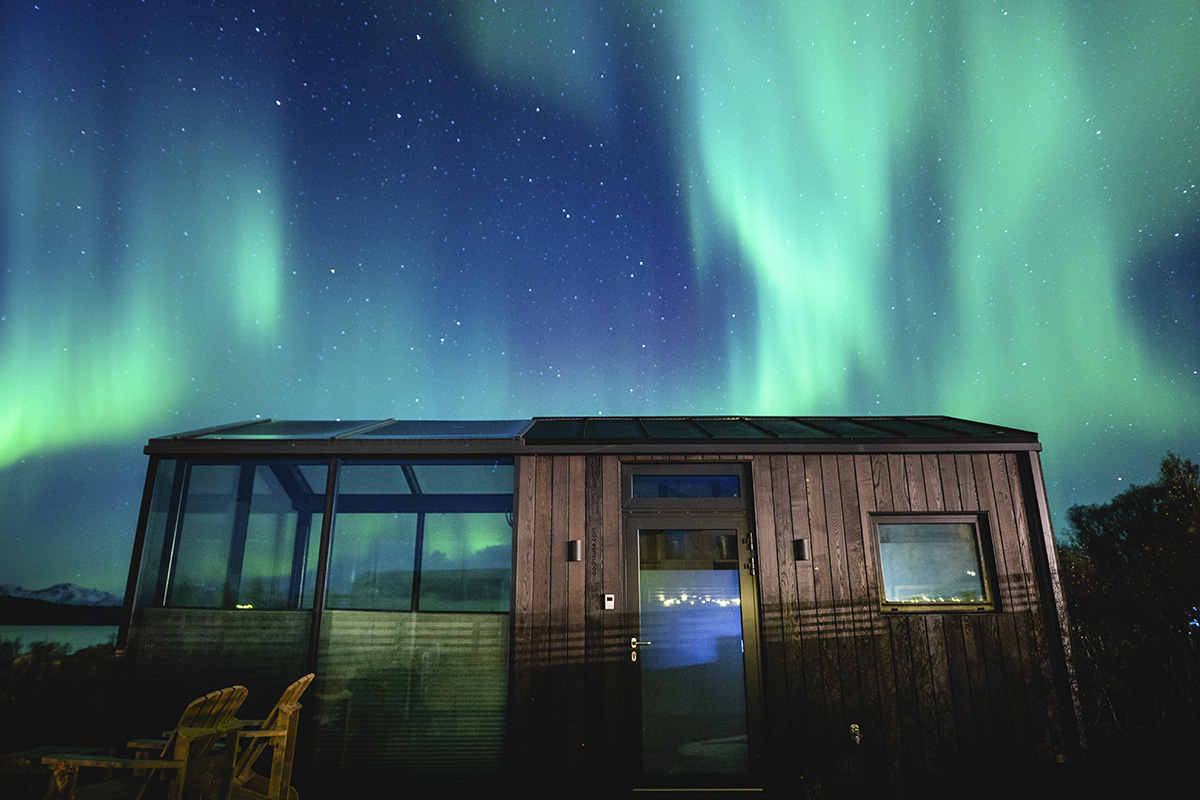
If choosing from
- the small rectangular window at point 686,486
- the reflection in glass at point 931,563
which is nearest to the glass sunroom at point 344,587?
the small rectangular window at point 686,486

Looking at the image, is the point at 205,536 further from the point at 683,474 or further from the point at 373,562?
the point at 683,474

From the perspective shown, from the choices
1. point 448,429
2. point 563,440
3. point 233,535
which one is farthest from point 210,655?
point 563,440

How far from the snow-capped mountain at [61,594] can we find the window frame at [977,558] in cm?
1117

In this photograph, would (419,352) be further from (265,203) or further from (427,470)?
(427,470)

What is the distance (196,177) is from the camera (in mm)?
10398

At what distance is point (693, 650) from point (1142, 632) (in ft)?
19.8

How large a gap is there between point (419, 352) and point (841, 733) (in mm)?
7643

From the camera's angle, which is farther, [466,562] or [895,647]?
[466,562]

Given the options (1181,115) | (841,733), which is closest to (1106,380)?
(1181,115)

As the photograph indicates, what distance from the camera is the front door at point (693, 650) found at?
457cm

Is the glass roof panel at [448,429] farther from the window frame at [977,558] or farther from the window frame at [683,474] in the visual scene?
the window frame at [977,558]

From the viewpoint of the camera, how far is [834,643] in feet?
15.6

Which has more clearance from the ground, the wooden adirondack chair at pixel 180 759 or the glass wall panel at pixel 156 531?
the glass wall panel at pixel 156 531

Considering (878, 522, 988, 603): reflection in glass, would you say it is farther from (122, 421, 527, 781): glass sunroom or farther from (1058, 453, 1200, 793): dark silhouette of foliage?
(122, 421, 527, 781): glass sunroom
